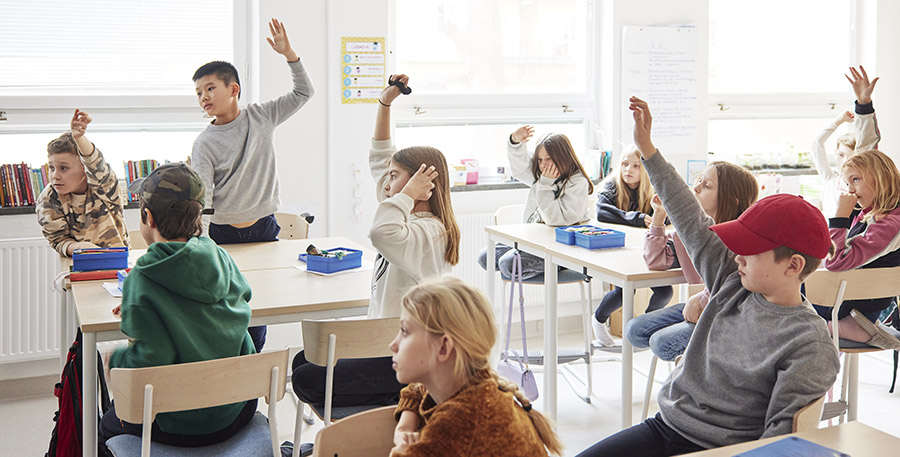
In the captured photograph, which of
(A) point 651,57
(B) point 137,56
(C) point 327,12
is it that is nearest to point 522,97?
(A) point 651,57

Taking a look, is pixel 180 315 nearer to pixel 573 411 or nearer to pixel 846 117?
pixel 573 411

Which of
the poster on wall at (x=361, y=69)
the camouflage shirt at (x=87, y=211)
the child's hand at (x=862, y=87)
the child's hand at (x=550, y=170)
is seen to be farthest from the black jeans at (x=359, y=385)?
the child's hand at (x=862, y=87)

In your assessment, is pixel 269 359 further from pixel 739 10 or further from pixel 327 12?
pixel 739 10

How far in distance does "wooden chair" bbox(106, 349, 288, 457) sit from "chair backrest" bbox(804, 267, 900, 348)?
1974 millimetres

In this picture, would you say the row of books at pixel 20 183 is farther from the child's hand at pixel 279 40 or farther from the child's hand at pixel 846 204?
the child's hand at pixel 846 204

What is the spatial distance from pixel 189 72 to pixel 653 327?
2843 mm

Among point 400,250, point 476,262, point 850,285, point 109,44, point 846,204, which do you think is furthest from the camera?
point 476,262

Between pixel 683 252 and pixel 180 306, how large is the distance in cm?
183

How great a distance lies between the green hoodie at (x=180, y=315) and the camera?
2189mm

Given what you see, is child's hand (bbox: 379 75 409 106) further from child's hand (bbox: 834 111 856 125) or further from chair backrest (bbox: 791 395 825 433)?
child's hand (bbox: 834 111 856 125)

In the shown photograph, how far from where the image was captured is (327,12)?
462cm

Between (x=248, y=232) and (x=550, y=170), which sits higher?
(x=550, y=170)

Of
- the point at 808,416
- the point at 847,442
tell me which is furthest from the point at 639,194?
the point at 847,442

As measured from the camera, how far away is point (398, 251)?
257 cm
